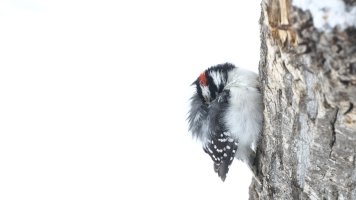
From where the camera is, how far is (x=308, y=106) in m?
1.89

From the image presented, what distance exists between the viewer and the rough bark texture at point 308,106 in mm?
1611

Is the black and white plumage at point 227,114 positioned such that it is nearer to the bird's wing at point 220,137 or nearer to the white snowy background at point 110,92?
the bird's wing at point 220,137

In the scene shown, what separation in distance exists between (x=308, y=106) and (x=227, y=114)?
125 centimetres

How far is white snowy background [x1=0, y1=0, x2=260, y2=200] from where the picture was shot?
5562 millimetres

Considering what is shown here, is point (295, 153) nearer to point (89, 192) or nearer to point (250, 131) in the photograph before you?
point (250, 131)

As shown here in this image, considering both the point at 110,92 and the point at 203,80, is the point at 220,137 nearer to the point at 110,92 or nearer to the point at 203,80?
the point at 203,80

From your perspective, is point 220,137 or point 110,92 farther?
point 110,92

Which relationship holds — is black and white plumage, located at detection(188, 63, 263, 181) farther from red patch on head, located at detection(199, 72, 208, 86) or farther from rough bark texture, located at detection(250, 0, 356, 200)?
rough bark texture, located at detection(250, 0, 356, 200)

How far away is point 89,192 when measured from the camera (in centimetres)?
558

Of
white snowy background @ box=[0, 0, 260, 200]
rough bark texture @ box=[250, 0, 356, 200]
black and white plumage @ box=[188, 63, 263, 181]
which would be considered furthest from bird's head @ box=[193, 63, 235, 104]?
white snowy background @ box=[0, 0, 260, 200]

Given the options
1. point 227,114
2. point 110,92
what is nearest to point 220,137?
point 227,114

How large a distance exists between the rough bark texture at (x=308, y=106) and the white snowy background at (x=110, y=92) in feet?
8.90

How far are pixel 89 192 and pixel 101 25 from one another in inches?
105

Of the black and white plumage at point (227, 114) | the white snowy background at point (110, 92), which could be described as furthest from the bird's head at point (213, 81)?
the white snowy background at point (110, 92)
